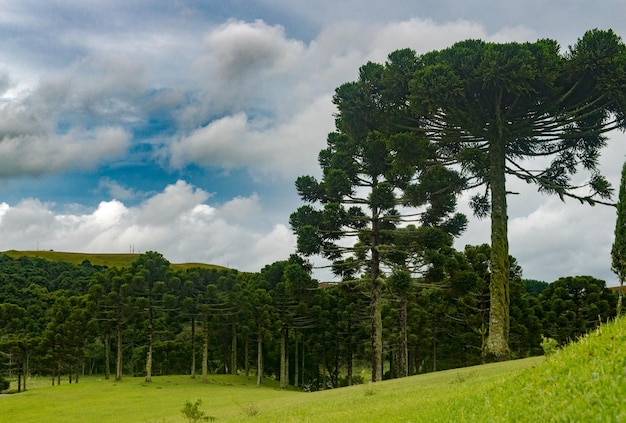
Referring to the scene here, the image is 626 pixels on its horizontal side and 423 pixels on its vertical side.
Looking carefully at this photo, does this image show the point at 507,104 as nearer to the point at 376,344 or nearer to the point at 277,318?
the point at 376,344

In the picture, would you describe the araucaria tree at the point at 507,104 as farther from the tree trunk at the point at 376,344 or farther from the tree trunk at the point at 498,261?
the tree trunk at the point at 376,344

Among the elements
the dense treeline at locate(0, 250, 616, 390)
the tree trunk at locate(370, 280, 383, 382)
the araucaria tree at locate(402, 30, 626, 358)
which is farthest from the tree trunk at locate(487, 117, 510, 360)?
the dense treeline at locate(0, 250, 616, 390)

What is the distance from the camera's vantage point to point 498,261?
2742cm

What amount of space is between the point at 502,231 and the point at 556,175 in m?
6.58

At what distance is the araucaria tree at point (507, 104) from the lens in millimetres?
25656

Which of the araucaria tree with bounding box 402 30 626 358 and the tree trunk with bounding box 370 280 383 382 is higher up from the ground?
the araucaria tree with bounding box 402 30 626 358

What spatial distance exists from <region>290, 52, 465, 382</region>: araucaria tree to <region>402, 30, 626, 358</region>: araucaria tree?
76.5 inches

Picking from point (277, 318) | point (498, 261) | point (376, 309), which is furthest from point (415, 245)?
point (277, 318)

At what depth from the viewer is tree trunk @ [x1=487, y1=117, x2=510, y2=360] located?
26625mm

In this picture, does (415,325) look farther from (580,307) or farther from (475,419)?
(475,419)

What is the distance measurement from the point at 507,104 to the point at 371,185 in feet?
41.5

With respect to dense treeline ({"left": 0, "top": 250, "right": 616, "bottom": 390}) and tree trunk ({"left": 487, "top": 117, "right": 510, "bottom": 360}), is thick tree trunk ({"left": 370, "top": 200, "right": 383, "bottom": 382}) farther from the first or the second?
tree trunk ({"left": 487, "top": 117, "right": 510, "bottom": 360})

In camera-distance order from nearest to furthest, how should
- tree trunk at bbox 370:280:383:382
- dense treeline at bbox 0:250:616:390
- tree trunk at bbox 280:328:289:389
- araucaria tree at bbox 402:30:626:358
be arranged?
araucaria tree at bbox 402:30:626:358
tree trunk at bbox 370:280:383:382
dense treeline at bbox 0:250:616:390
tree trunk at bbox 280:328:289:389

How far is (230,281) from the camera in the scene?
5975 cm
